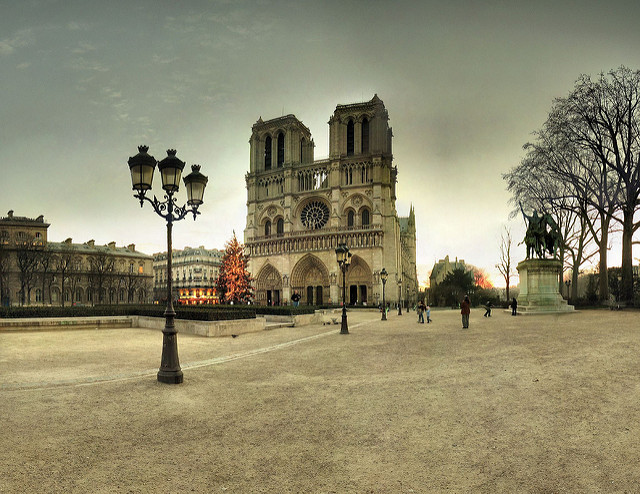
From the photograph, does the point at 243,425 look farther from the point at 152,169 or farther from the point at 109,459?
the point at 152,169

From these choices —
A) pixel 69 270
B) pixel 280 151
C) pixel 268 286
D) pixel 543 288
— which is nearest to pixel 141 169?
pixel 543 288

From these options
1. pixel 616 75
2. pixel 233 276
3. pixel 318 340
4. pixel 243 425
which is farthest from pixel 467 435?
pixel 233 276

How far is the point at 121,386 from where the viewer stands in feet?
23.0

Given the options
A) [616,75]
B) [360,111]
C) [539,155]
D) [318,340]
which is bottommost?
[318,340]

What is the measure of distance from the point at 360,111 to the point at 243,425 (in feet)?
209

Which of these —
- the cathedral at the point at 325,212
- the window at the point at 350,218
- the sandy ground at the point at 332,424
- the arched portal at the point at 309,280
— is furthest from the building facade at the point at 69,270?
the sandy ground at the point at 332,424

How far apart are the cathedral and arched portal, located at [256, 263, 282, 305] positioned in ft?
0.56

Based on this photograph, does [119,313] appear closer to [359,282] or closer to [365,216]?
[359,282]

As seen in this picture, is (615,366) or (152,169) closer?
(615,366)

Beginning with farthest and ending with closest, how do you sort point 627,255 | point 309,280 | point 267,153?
point 267,153, point 309,280, point 627,255

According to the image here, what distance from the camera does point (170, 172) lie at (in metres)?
8.17

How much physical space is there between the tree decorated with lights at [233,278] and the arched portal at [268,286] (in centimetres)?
1416

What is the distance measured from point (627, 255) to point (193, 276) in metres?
97.3

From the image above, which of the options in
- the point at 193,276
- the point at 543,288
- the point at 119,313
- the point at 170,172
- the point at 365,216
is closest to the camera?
the point at 170,172
